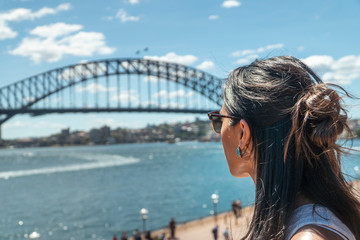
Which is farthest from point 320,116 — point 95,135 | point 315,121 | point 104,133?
point 95,135

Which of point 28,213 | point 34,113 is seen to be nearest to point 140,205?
point 28,213

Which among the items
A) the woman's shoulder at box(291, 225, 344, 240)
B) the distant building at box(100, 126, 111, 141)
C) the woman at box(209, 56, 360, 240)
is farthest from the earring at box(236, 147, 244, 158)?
the distant building at box(100, 126, 111, 141)

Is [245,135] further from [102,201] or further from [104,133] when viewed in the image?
[104,133]

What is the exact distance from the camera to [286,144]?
0.92m

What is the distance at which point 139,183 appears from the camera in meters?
48.0

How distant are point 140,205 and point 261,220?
34135mm

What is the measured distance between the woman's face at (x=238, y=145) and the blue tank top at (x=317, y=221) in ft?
0.60

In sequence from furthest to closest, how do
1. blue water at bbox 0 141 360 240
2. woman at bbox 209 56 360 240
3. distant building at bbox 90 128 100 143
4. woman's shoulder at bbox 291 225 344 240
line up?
distant building at bbox 90 128 100 143 < blue water at bbox 0 141 360 240 < woman at bbox 209 56 360 240 < woman's shoulder at bbox 291 225 344 240

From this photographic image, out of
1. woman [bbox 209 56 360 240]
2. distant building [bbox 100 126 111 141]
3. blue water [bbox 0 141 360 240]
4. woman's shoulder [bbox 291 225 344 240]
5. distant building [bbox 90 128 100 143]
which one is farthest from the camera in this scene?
distant building [bbox 90 128 100 143]

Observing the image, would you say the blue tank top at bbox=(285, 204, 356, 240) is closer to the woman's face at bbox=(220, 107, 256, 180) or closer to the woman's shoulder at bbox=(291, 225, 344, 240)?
the woman's shoulder at bbox=(291, 225, 344, 240)

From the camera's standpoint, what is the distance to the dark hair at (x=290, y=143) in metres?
0.94

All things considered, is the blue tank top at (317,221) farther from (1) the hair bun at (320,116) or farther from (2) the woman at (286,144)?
(1) the hair bun at (320,116)

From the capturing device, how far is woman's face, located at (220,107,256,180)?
1021mm

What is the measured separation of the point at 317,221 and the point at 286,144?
7.2 inches
